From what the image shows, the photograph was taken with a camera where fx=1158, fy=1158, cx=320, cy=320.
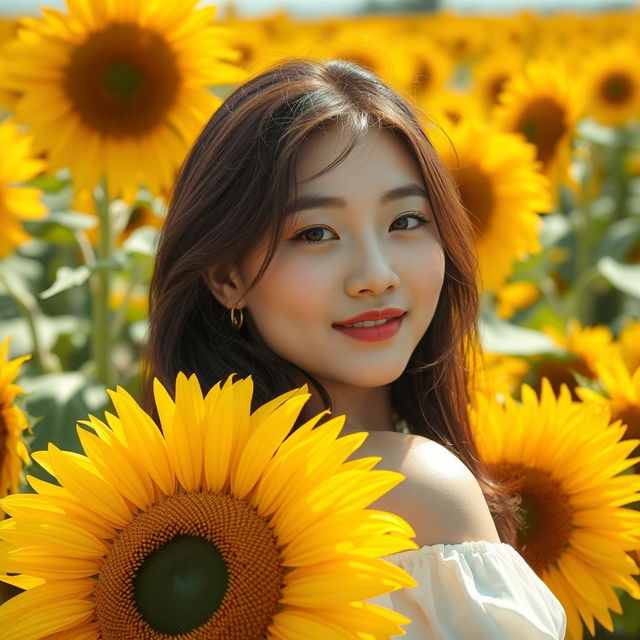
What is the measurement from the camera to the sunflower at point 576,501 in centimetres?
142

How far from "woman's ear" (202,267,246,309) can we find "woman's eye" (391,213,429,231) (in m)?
0.20

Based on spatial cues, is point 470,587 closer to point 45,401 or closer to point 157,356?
point 157,356

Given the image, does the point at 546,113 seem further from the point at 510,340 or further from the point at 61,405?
the point at 61,405

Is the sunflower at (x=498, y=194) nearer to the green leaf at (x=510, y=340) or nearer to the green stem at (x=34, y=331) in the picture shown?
the green leaf at (x=510, y=340)

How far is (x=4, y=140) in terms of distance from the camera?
211 cm

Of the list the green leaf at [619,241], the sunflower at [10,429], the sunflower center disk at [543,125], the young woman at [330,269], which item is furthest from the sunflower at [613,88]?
the sunflower at [10,429]

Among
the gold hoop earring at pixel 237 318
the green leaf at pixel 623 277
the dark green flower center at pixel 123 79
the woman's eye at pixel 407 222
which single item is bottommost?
the gold hoop earring at pixel 237 318

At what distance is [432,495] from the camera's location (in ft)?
3.94

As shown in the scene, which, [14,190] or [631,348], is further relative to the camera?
[14,190]

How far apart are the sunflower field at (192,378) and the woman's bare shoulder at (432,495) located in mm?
78

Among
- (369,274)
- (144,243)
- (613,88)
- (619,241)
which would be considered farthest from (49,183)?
(613,88)

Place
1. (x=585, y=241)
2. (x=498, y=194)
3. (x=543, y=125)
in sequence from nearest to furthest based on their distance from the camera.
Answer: (x=498, y=194), (x=543, y=125), (x=585, y=241)

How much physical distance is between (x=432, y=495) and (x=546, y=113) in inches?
71.7

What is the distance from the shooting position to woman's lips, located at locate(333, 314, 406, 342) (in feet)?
4.40
